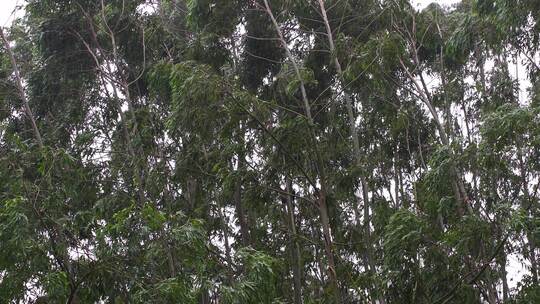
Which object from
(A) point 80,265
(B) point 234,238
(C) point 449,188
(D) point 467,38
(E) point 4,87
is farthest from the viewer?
(B) point 234,238

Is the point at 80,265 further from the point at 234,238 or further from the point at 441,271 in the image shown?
the point at 234,238

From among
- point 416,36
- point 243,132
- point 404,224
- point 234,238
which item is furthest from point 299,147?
point 234,238

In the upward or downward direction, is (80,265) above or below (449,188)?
below

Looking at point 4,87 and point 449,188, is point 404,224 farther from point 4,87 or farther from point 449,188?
point 4,87

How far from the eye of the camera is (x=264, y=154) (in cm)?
616

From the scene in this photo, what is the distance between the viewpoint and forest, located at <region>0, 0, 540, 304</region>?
5000 millimetres

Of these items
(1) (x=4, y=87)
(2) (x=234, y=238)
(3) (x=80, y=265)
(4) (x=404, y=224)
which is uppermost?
(1) (x=4, y=87)

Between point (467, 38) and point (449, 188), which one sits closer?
point (449, 188)

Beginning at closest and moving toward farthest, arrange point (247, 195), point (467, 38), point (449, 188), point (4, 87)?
point (247, 195) < point (449, 188) < point (4, 87) < point (467, 38)

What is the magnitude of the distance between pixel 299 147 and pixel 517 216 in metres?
2.00

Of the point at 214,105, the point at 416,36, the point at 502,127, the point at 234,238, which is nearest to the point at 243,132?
the point at 214,105

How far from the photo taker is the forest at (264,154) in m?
5.00

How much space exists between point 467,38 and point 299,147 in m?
4.23

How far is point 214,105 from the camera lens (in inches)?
215
